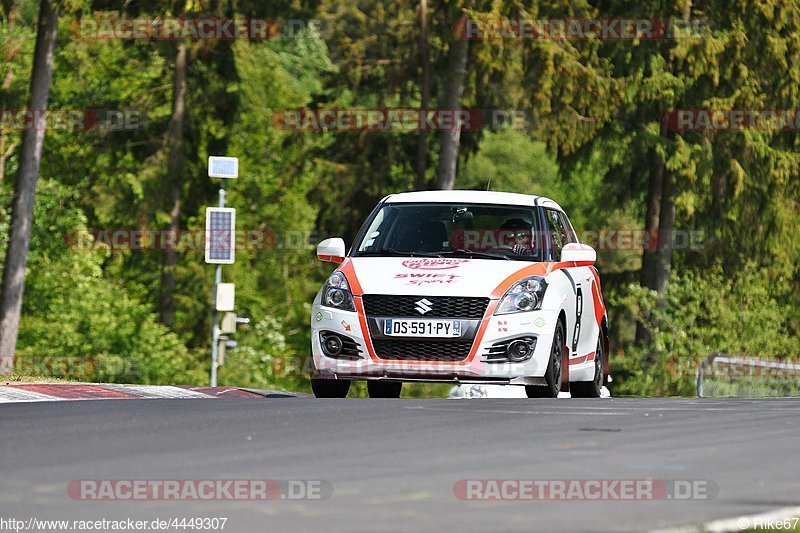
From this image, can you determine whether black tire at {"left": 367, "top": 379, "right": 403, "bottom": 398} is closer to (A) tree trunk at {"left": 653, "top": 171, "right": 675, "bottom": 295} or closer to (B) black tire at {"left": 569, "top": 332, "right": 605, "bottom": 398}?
(B) black tire at {"left": 569, "top": 332, "right": 605, "bottom": 398}

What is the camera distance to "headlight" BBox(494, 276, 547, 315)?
1469cm

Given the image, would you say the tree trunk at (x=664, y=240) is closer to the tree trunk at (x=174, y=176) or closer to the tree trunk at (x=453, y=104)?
the tree trunk at (x=453, y=104)

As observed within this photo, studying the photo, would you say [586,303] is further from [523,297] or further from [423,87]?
[423,87]

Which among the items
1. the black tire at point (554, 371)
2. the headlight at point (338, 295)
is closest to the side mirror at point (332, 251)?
the headlight at point (338, 295)

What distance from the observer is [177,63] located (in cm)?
4788

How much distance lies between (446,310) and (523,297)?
71 cm

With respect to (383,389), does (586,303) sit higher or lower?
higher

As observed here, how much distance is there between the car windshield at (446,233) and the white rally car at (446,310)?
0.01m

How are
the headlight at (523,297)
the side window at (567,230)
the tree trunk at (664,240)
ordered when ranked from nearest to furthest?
the headlight at (523,297) < the side window at (567,230) < the tree trunk at (664,240)

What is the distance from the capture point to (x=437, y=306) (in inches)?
573

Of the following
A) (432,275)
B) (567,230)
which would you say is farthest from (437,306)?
(567,230)

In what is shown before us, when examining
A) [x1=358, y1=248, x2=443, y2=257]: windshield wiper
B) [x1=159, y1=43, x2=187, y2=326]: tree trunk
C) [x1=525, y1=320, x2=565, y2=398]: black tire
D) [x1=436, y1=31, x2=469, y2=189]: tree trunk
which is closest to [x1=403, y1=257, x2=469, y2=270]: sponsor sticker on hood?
[x1=358, y1=248, x2=443, y2=257]: windshield wiper

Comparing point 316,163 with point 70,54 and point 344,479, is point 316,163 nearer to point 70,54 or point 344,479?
point 70,54

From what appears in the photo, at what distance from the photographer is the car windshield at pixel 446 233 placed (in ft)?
51.4
